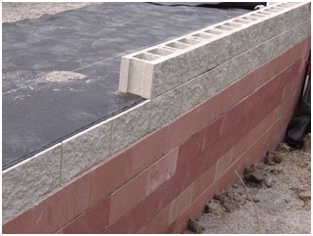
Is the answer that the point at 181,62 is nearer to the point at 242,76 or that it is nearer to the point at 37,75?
the point at 37,75

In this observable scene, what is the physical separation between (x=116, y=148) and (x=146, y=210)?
1.04 m

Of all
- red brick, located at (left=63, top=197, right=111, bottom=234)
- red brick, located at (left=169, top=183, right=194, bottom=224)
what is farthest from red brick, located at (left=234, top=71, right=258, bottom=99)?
red brick, located at (left=63, top=197, right=111, bottom=234)

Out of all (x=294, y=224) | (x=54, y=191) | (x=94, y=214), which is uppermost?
(x=54, y=191)

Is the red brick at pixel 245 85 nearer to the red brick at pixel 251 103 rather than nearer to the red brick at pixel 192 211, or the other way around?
the red brick at pixel 251 103

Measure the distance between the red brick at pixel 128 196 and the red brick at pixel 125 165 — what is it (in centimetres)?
7

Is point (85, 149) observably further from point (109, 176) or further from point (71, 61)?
point (71, 61)

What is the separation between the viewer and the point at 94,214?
3.53m

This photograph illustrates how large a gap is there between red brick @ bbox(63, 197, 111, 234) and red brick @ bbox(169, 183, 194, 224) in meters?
1.27

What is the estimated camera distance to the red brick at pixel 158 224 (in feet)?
14.4

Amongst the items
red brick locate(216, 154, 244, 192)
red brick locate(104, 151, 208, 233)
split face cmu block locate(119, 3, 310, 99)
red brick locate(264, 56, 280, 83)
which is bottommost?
red brick locate(216, 154, 244, 192)

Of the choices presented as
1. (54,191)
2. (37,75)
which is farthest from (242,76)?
(54,191)

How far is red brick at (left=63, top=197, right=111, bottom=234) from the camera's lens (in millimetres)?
3328

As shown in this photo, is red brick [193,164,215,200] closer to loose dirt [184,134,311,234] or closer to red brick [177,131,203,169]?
loose dirt [184,134,311,234]

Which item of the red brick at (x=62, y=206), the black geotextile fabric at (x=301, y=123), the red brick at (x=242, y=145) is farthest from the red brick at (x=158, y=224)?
the black geotextile fabric at (x=301, y=123)
